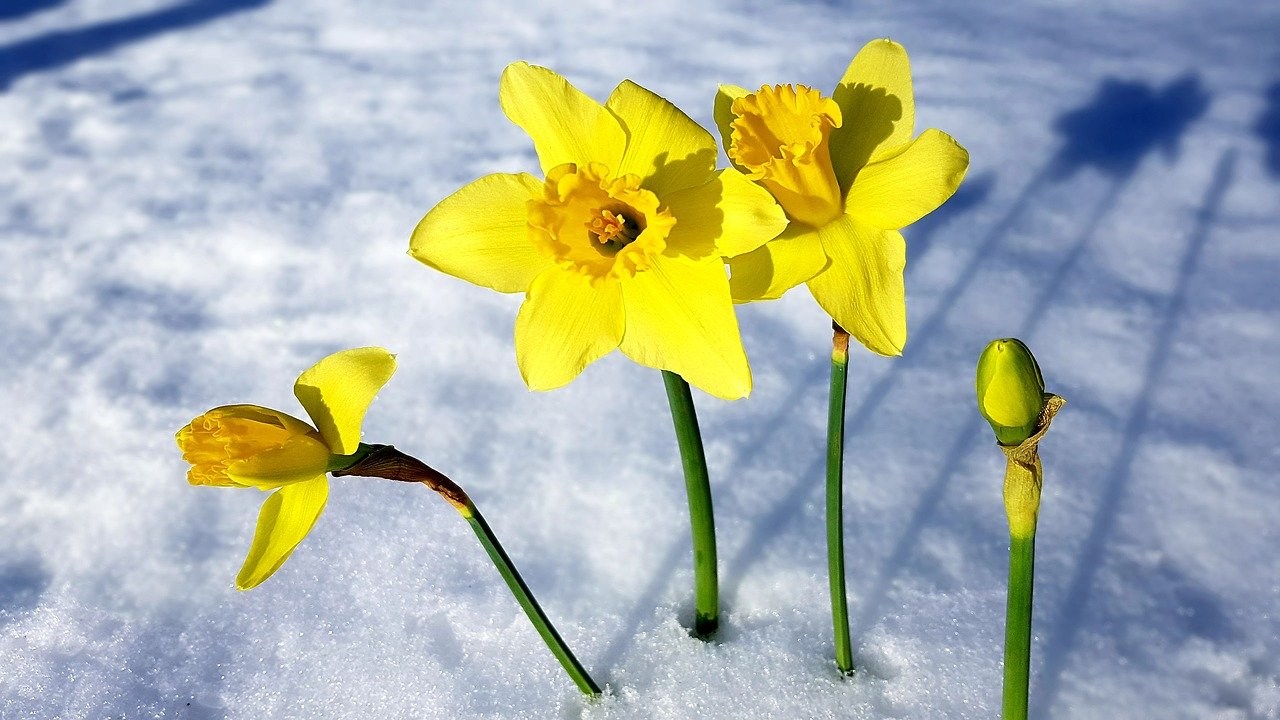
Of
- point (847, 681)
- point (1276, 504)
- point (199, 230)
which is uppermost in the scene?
point (1276, 504)

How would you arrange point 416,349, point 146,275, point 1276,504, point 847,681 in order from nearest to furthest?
point 847,681
point 1276,504
point 416,349
point 146,275

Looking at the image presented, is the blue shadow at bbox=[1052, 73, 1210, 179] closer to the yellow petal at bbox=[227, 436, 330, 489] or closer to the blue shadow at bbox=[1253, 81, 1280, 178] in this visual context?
the blue shadow at bbox=[1253, 81, 1280, 178]

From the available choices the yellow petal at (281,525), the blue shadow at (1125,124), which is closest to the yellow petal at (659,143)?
A: the yellow petal at (281,525)

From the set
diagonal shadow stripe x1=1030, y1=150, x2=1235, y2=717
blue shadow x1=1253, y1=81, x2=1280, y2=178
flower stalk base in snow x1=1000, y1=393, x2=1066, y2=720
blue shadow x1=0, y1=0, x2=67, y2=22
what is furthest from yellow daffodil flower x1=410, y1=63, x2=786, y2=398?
blue shadow x1=0, y1=0, x2=67, y2=22

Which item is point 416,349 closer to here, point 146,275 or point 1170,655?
point 146,275

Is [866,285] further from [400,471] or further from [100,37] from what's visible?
[100,37]

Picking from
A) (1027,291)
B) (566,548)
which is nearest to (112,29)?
(566,548)
